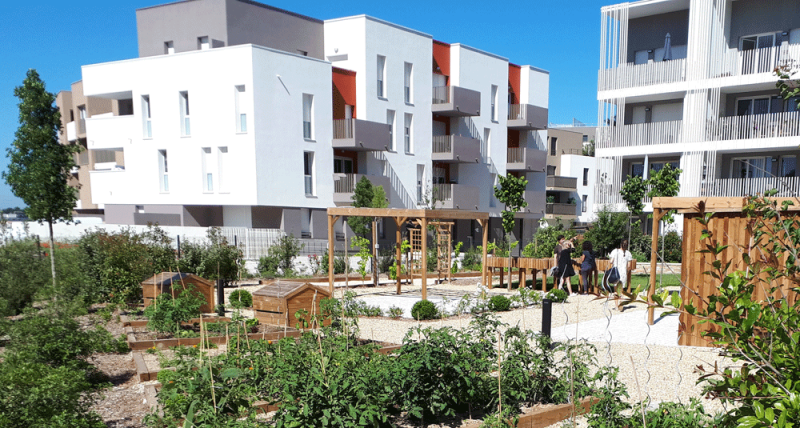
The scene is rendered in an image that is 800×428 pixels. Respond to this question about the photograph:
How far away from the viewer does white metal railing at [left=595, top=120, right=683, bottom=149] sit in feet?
75.7

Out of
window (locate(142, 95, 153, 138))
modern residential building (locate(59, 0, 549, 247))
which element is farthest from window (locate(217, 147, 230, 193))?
window (locate(142, 95, 153, 138))

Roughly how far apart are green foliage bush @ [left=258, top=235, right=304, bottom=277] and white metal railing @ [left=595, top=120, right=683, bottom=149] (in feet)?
47.5

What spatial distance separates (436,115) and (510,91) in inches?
286

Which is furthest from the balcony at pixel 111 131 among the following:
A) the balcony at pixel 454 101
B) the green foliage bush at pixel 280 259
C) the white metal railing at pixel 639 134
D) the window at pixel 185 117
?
the white metal railing at pixel 639 134

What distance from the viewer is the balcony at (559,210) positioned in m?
39.3

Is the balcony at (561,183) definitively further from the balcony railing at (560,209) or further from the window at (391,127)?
the window at (391,127)

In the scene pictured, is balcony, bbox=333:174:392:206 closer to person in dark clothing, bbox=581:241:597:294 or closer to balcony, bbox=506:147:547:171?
balcony, bbox=506:147:547:171

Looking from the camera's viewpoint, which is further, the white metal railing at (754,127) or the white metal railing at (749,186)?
the white metal railing at (754,127)

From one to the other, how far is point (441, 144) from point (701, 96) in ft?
45.6

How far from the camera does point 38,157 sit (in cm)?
1344

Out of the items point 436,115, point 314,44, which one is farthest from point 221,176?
point 436,115

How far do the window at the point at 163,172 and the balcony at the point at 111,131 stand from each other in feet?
5.97

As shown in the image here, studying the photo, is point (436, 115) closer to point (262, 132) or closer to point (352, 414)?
point (262, 132)

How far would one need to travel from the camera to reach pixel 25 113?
13.3m
